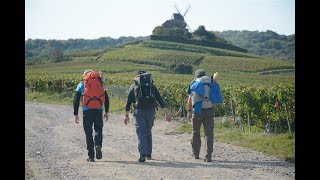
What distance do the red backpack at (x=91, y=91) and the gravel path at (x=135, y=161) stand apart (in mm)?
1365

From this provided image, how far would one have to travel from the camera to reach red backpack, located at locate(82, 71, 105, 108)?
35.1 ft

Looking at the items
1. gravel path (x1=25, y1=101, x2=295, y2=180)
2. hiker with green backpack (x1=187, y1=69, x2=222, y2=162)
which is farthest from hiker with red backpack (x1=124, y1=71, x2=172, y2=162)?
hiker with green backpack (x1=187, y1=69, x2=222, y2=162)

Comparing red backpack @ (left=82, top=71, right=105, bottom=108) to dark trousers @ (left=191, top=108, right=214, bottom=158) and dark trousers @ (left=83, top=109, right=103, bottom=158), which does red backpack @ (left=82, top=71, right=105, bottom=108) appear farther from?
dark trousers @ (left=191, top=108, right=214, bottom=158)

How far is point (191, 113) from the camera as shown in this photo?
36.6 ft

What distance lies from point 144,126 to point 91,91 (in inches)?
59.5

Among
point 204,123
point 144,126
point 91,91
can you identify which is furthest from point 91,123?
point 204,123

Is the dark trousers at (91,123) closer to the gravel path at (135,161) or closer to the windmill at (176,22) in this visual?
the gravel path at (135,161)

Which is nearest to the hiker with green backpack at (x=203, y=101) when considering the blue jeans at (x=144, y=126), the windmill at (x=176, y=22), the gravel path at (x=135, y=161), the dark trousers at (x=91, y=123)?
the gravel path at (x=135, y=161)

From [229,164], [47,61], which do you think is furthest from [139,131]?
[47,61]

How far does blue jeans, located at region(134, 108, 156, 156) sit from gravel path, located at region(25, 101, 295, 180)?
0.37m

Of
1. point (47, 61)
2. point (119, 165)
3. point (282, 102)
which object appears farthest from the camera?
point (47, 61)

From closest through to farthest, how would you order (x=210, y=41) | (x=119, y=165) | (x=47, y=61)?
1. (x=119, y=165)
2. (x=47, y=61)
3. (x=210, y=41)
